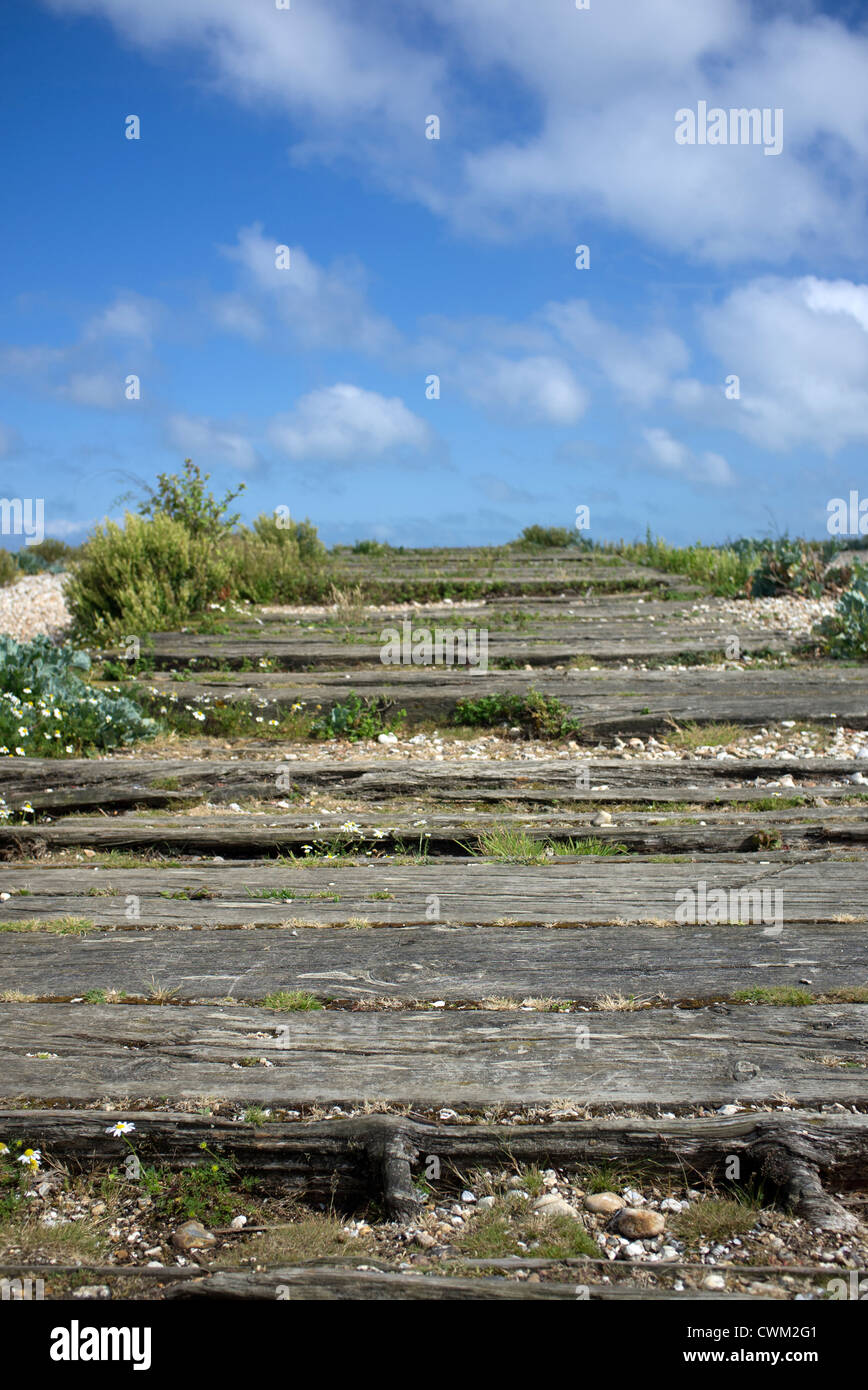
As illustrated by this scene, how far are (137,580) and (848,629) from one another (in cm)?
809

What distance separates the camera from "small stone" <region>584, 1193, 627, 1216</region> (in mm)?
2426

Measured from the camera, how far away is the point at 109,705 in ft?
25.0

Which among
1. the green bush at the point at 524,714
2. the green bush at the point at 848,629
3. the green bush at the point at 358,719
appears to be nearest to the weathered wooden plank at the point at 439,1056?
the green bush at the point at 524,714

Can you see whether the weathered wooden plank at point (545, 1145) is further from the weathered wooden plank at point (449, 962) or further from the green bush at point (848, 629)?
the green bush at point (848, 629)

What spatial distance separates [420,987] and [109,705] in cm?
499

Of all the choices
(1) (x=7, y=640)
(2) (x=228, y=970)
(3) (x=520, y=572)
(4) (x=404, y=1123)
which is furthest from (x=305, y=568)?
(4) (x=404, y=1123)

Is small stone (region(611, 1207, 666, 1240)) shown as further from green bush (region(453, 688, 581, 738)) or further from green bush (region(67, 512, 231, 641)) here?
green bush (region(67, 512, 231, 641))

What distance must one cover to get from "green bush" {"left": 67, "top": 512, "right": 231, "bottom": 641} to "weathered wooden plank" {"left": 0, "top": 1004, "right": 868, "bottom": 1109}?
322 inches

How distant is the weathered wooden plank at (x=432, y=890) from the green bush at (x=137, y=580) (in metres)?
6.57

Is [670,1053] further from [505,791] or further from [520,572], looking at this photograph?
[520,572]

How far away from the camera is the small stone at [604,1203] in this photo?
2.43m

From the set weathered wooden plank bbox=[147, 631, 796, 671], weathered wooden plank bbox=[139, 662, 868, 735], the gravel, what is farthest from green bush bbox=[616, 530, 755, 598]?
the gravel

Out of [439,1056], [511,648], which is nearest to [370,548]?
[511,648]
